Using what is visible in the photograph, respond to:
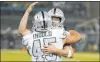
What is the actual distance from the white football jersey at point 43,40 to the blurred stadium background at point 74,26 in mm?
7365

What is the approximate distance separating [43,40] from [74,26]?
31.3 feet

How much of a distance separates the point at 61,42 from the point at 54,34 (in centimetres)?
10

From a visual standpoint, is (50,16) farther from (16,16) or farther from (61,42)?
(16,16)

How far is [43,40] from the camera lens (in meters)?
3.88

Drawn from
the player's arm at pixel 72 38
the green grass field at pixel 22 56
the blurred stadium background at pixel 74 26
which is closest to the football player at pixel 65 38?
the player's arm at pixel 72 38

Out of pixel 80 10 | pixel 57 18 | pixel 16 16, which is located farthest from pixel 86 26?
pixel 57 18

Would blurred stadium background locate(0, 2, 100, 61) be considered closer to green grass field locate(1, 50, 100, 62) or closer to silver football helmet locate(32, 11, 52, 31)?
green grass field locate(1, 50, 100, 62)

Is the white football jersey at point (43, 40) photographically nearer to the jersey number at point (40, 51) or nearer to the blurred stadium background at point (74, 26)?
the jersey number at point (40, 51)

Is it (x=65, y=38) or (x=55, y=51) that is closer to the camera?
(x=55, y=51)

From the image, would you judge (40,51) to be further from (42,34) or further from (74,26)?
(74,26)

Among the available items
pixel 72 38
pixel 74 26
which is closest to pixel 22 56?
pixel 74 26

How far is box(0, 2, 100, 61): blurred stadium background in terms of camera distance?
12.0m

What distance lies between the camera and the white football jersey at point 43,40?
3861 mm

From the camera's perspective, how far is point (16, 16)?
485 inches
